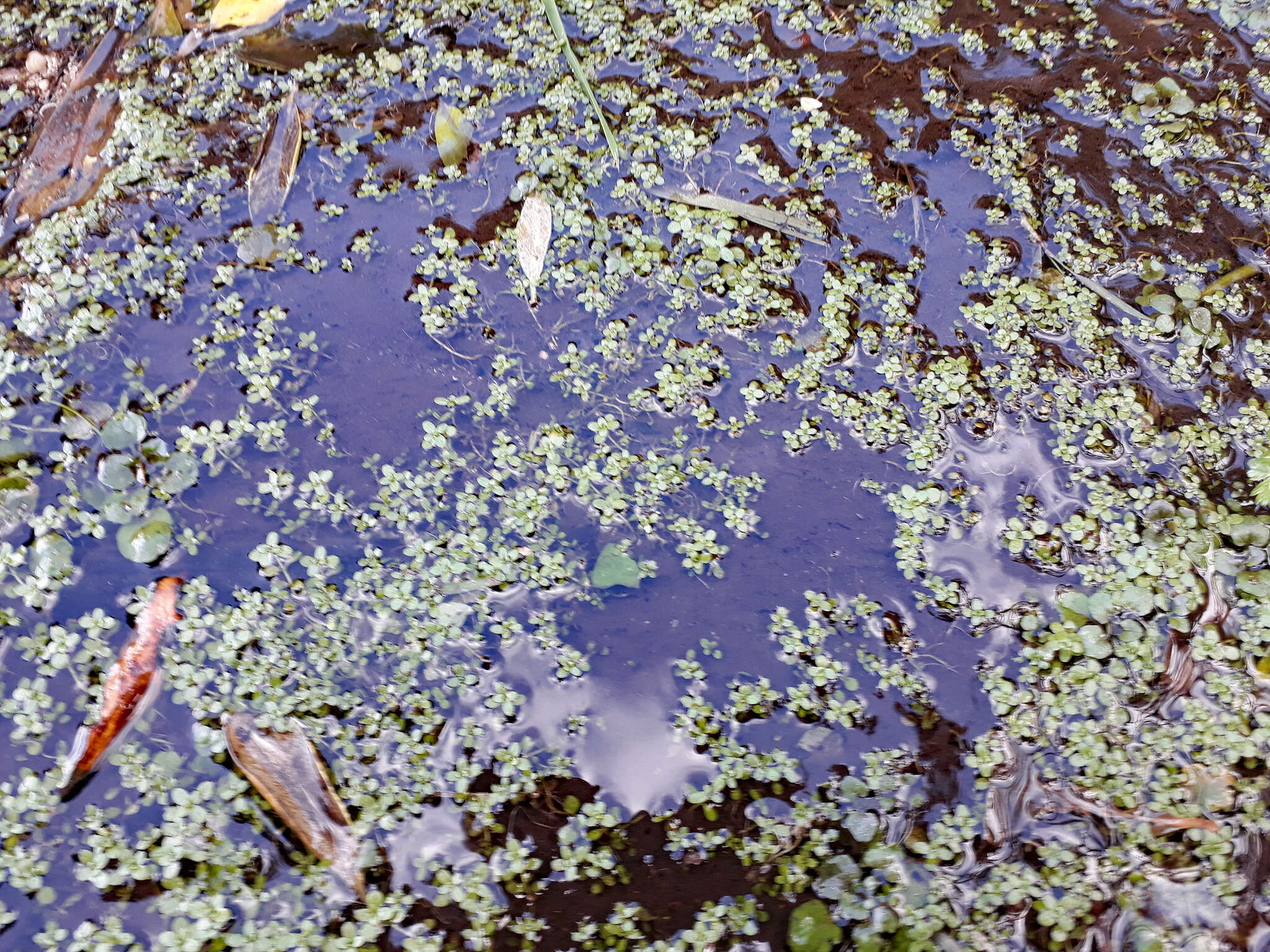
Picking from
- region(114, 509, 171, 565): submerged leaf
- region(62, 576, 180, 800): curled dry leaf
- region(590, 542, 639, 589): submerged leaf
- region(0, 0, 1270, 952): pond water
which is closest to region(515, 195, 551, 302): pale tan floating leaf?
region(0, 0, 1270, 952): pond water

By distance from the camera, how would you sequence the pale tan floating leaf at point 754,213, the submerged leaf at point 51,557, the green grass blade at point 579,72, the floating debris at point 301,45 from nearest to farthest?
the submerged leaf at point 51,557, the pale tan floating leaf at point 754,213, the green grass blade at point 579,72, the floating debris at point 301,45

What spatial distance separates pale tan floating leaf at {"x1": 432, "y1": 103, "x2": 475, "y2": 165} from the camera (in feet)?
8.94

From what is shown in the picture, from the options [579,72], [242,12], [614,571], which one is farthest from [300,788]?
[242,12]

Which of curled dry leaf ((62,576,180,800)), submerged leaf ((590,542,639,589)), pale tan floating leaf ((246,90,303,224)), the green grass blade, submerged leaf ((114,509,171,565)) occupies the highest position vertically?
the green grass blade

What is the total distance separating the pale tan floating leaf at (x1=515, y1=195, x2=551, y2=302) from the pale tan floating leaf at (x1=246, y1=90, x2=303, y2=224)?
0.80 m

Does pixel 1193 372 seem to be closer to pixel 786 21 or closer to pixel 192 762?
pixel 786 21

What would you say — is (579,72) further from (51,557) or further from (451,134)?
(51,557)

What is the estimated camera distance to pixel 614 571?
2.16 metres

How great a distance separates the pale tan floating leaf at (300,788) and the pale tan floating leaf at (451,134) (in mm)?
1867

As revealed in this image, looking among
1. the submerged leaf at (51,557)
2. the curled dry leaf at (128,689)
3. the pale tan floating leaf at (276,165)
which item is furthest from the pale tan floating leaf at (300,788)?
the pale tan floating leaf at (276,165)

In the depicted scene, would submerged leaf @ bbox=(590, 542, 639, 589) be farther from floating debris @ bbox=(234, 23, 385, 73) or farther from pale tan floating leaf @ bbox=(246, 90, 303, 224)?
floating debris @ bbox=(234, 23, 385, 73)

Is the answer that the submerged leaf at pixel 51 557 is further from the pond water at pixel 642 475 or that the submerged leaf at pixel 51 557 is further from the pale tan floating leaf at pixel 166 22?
the pale tan floating leaf at pixel 166 22

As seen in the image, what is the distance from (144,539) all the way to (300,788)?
81cm

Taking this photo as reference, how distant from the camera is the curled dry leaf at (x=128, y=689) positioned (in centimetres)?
191
